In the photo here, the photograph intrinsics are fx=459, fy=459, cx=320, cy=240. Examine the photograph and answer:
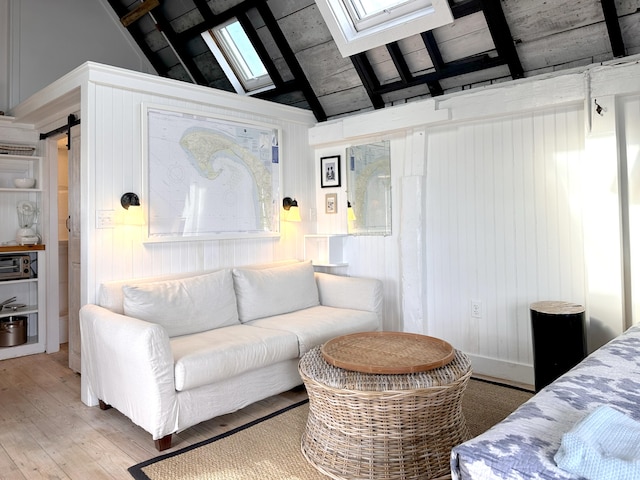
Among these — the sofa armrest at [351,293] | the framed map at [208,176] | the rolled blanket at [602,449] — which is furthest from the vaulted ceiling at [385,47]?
the rolled blanket at [602,449]

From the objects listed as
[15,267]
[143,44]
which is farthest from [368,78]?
[15,267]

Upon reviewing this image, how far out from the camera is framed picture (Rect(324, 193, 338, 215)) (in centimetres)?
429

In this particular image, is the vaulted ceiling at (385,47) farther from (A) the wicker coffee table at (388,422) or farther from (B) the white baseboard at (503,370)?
(A) the wicker coffee table at (388,422)

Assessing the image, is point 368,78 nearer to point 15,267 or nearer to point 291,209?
point 291,209

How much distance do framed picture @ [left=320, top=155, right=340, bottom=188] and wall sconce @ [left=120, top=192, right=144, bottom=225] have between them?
1828mm

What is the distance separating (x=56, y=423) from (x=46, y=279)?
6.44ft

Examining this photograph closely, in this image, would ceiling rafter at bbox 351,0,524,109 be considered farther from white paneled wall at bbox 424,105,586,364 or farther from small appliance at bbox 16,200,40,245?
small appliance at bbox 16,200,40,245

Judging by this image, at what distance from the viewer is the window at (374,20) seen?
3078 mm

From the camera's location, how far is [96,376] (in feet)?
9.07

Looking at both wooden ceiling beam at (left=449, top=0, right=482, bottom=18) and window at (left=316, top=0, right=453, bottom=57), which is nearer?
wooden ceiling beam at (left=449, top=0, right=482, bottom=18)

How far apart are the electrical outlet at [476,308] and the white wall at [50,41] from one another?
4160 mm

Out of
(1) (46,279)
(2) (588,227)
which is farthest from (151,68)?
(2) (588,227)

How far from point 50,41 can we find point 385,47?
10.4 ft

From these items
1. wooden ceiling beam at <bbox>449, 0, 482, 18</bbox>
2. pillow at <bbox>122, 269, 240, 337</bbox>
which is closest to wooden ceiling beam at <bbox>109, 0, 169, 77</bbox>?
pillow at <bbox>122, 269, 240, 337</bbox>
